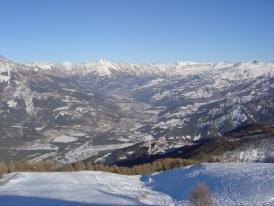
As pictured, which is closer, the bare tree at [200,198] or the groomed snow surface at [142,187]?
the bare tree at [200,198]

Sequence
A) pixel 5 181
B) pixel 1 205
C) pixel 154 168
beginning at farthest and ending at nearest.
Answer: pixel 154 168, pixel 5 181, pixel 1 205

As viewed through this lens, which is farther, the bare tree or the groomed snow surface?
the groomed snow surface

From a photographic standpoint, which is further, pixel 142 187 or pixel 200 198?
pixel 142 187

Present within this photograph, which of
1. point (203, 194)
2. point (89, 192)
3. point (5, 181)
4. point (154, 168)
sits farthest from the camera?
point (154, 168)

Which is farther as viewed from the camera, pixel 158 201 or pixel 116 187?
pixel 116 187

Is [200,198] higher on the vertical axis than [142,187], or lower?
higher

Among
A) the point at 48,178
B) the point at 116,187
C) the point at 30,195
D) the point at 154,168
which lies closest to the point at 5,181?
the point at 48,178

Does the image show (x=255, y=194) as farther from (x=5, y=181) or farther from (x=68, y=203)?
(x=5, y=181)

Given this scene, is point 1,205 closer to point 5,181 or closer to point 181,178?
point 5,181
